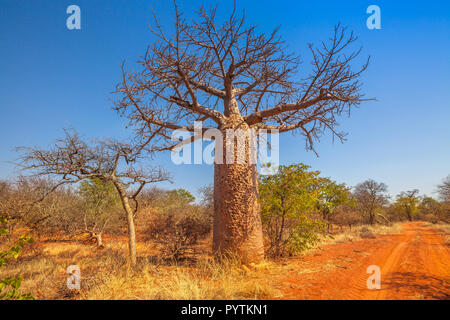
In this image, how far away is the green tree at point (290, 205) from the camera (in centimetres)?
492

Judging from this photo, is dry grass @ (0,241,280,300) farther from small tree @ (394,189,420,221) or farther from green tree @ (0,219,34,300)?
small tree @ (394,189,420,221)

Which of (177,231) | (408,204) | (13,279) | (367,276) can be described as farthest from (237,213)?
(408,204)

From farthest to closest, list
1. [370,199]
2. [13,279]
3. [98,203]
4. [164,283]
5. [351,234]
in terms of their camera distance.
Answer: [370,199]
[351,234]
[98,203]
[164,283]
[13,279]

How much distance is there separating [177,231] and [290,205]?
2875 millimetres

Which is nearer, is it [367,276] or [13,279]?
[13,279]

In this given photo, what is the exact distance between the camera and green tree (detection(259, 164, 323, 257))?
492 centimetres

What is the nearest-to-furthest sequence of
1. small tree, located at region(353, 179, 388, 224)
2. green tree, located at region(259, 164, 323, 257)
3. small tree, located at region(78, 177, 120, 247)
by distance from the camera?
1. green tree, located at region(259, 164, 323, 257)
2. small tree, located at region(78, 177, 120, 247)
3. small tree, located at region(353, 179, 388, 224)

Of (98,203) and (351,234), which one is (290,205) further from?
(98,203)

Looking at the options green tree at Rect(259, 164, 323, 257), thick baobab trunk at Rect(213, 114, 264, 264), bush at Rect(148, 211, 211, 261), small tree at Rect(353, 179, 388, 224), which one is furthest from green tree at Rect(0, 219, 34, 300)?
small tree at Rect(353, 179, 388, 224)

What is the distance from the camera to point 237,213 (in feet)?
13.4

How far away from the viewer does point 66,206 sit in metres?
8.26

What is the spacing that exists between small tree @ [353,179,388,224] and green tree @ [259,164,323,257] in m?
13.7
